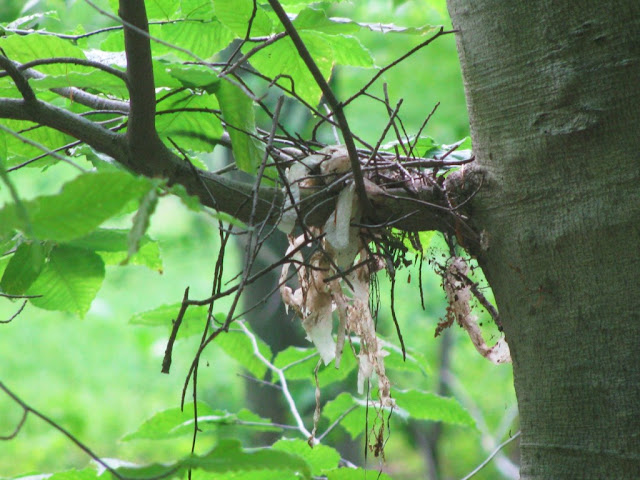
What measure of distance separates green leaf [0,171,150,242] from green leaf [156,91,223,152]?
1.20 ft

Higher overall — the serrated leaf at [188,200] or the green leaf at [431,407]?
the serrated leaf at [188,200]

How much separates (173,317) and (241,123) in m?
0.49

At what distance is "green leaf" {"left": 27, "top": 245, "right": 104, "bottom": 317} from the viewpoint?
2.59ft

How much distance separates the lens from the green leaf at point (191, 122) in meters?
0.74

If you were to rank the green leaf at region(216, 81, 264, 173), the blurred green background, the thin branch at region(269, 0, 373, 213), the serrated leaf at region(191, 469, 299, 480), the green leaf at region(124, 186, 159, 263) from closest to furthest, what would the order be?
the green leaf at region(124, 186, 159, 263)
the thin branch at region(269, 0, 373, 213)
the green leaf at region(216, 81, 264, 173)
the serrated leaf at region(191, 469, 299, 480)
the blurred green background

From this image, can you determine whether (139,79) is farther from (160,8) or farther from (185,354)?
(185,354)

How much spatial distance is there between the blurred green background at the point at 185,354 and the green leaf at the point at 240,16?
1948mm

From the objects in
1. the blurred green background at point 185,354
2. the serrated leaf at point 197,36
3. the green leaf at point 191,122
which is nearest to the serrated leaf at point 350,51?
the serrated leaf at point 197,36

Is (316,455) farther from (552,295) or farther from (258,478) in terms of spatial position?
(552,295)

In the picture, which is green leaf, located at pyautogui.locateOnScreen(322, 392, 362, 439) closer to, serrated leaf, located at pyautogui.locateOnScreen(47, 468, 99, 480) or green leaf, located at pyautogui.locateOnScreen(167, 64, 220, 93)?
serrated leaf, located at pyautogui.locateOnScreen(47, 468, 99, 480)

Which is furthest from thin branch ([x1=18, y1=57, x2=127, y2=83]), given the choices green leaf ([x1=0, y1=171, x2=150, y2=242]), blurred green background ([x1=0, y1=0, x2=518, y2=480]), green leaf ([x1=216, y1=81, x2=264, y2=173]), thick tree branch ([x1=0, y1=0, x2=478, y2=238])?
blurred green background ([x1=0, y1=0, x2=518, y2=480])

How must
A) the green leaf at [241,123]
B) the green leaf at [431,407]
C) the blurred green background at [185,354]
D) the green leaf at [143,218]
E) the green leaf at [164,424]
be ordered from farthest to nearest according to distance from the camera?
the blurred green background at [185,354]
the green leaf at [431,407]
the green leaf at [164,424]
the green leaf at [241,123]
the green leaf at [143,218]

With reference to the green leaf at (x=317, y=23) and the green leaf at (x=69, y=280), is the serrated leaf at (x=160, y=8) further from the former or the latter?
the green leaf at (x=69, y=280)

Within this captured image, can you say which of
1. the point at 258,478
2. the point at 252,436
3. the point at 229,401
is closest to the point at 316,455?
the point at 258,478
